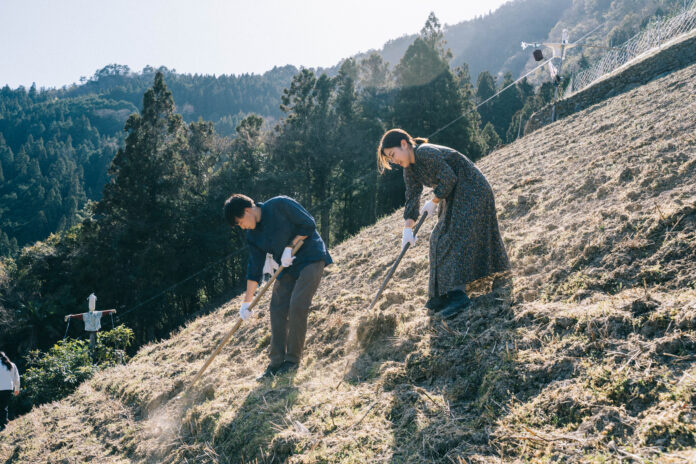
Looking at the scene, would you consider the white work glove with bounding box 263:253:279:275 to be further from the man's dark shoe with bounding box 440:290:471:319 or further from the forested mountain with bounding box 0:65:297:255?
the forested mountain with bounding box 0:65:297:255

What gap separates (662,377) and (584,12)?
584 feet

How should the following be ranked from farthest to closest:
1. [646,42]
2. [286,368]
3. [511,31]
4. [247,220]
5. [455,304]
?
1. [511,31]
2. [646,42]
3. [286,368]
4. [247,220]
5. [455,304]

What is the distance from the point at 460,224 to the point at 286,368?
80.6 inches

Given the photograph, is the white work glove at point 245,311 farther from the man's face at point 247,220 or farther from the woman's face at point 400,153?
the woman's face at point 400,153

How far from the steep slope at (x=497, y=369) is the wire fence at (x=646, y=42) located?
1120 cm

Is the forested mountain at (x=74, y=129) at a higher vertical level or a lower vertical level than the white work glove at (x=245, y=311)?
higher

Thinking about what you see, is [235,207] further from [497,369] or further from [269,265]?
[497,369]

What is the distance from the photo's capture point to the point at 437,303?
3.73 metres

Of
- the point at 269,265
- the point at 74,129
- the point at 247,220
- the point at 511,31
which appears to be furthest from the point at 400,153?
the point at 511,31

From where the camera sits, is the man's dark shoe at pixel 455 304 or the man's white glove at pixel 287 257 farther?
the man's white glove at pixel 287 257

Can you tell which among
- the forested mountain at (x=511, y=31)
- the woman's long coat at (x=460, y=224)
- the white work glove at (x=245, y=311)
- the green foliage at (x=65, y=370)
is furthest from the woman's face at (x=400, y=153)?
the forested mountain at (x=511, y=31)

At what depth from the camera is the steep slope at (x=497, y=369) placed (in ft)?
7.08

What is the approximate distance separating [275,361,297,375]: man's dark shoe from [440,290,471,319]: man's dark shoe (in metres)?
1.45

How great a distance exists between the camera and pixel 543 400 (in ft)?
7.63
